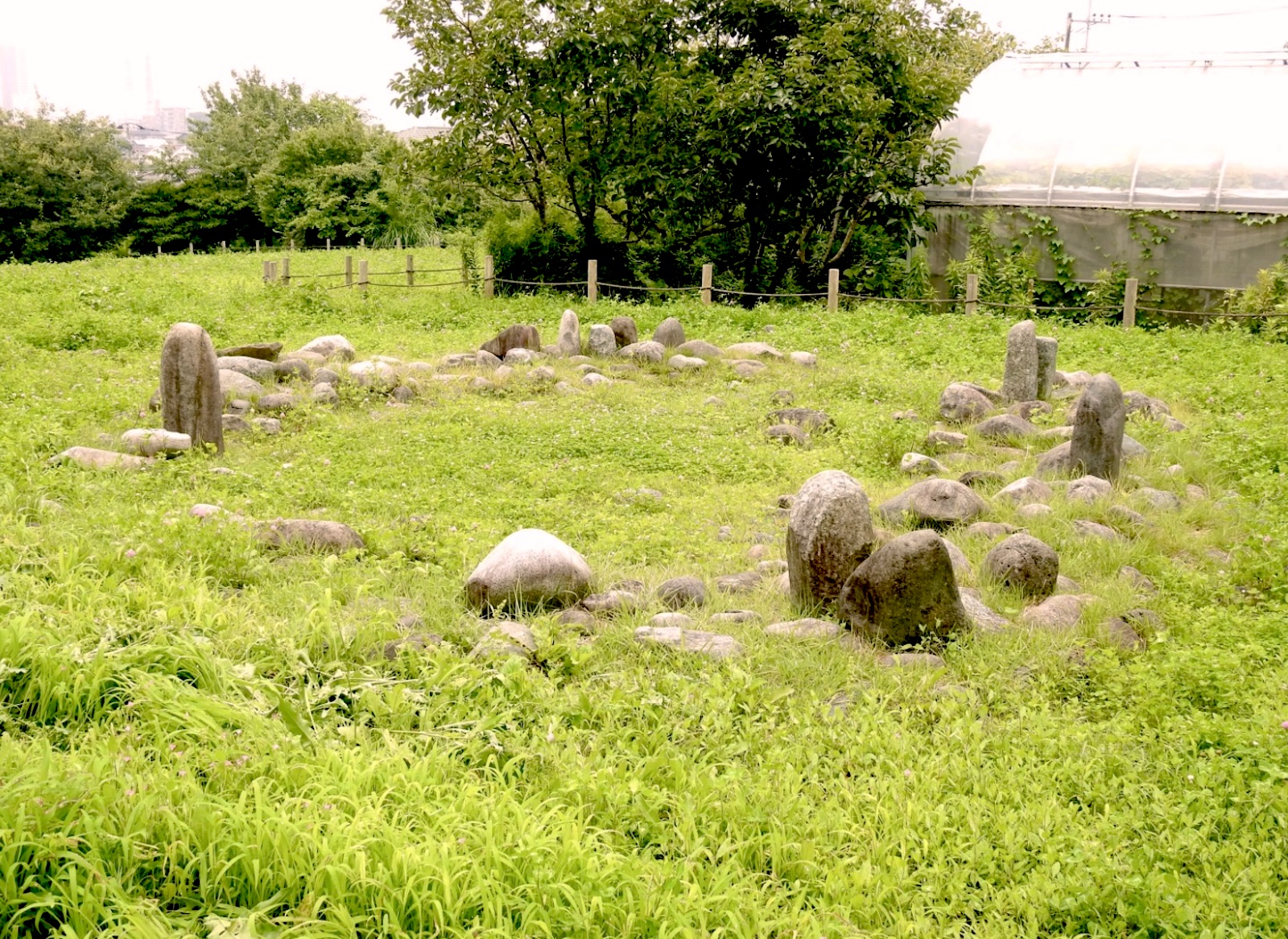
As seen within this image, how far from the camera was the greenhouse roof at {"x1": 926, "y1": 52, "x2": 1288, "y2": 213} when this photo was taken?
61.5 feet

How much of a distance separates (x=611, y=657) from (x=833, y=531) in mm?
1751

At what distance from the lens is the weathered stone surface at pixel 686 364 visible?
48.6 feet

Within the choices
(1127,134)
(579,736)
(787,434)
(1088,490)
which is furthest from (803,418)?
(1127,134)

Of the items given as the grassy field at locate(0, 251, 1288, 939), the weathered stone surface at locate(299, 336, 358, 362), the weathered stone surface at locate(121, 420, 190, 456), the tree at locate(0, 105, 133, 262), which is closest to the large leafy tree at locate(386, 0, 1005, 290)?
the weathered stone surface at locate(299, 336, 358, 362)

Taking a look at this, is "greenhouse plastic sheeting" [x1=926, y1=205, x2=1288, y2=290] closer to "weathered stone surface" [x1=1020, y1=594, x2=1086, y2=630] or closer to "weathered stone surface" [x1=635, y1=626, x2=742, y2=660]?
"weathered stone surface" [x1=1020, y1=594, x2=1086, y2=630]

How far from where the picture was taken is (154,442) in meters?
9.42

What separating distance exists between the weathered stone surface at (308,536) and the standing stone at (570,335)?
345 inches

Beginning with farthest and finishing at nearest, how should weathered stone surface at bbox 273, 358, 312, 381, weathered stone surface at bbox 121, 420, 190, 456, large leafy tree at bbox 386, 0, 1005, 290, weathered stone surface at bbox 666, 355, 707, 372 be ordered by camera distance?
large leafy tree at bbox 386, 0, 1005, 290 < weathered stone surface at bbox 666, 355, 707, 372 < weathered stone surface at bbox 273, 358, 312, 381 < weathered stone surface at bbox 121, 420, 190, 456

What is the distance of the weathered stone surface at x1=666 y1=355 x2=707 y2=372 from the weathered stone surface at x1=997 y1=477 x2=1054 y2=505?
6480 millimetres

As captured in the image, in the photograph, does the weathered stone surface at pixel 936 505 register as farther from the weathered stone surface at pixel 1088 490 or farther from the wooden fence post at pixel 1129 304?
the wooden fence post at pixel 1129 304

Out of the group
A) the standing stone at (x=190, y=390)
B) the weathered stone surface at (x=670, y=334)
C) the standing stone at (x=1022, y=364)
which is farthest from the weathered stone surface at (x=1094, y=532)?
the weathered stone surface at (x=670, y=334)

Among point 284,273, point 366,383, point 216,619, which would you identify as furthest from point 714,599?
point 284,273

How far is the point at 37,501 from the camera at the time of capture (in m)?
7.75

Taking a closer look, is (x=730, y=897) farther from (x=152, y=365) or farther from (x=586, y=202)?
(x=586, y=202)
